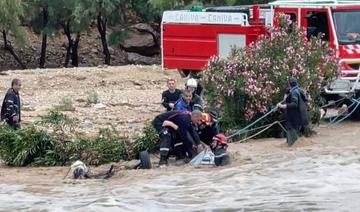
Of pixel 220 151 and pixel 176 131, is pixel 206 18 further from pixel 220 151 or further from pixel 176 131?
pixel 220 151

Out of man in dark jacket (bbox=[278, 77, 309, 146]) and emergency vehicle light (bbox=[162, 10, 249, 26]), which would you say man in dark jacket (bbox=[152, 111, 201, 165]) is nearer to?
man in dark jacket (bbox=[278, 77, 309, 146])

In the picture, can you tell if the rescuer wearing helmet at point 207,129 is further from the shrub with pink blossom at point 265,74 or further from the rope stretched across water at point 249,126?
the shrub with pink blossom at point 265,74

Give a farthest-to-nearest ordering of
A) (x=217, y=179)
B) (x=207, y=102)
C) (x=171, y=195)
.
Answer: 1. (x=207, y=102)
2. (x=217, y=179)
3. (x=171, y=195)

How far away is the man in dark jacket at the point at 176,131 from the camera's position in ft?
52.8

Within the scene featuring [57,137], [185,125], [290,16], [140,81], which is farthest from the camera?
[140,81]

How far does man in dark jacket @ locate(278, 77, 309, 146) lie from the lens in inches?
693

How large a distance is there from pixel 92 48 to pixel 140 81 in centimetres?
2489

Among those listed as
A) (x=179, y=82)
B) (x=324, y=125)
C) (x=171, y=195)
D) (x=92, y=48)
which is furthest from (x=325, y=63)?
(x=92, y=48)

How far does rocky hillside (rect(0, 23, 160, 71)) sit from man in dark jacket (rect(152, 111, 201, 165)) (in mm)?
35888

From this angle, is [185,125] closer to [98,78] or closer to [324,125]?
[324,125]

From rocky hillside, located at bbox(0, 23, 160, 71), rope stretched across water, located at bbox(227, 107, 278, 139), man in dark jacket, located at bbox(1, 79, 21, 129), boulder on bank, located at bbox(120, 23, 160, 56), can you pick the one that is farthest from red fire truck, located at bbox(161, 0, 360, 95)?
boulder on bank, located at bbox(120, 23, 160, 56)

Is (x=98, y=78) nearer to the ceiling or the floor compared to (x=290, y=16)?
nearer to the floor

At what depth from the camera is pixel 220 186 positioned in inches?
570

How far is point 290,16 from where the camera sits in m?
21.7
